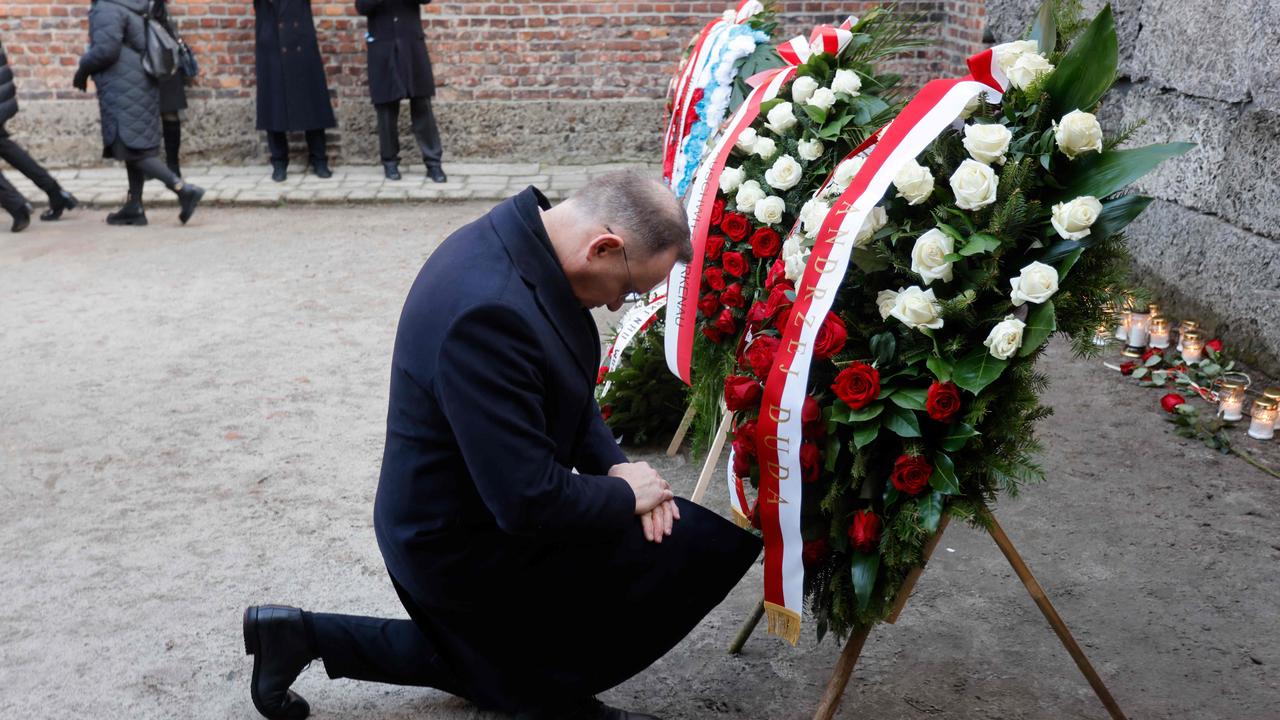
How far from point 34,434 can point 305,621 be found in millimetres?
2509

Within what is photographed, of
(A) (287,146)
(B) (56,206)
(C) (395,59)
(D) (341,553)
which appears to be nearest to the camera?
(D) (341,553)

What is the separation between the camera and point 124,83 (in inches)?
300

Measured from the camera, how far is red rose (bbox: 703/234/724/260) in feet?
12.0

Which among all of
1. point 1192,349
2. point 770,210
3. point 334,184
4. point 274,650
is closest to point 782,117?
point 770,210

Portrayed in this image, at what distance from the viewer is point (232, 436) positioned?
468 cm

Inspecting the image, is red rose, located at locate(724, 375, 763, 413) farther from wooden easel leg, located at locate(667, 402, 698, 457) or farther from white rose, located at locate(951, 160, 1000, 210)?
wooden easel leg, located at locate(667, 402, 698, 457)

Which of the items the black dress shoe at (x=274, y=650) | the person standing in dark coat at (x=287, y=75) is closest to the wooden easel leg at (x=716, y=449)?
the black dress shoe at (x=274, y=650)

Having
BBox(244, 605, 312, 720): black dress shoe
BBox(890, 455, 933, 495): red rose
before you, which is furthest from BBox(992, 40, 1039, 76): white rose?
BBox(244, 605, 312, 720): black dress shoe

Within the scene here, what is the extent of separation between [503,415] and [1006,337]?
1.02 m

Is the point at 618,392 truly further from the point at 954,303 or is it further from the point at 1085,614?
the point at 954,303

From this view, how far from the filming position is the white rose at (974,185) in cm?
238

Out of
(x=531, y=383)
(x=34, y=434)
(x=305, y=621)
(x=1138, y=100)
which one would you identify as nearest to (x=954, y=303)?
(x=531, y=383)

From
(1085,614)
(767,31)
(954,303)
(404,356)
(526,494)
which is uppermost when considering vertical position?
(767,31)

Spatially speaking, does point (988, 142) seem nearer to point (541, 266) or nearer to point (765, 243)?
point (541, 266)
